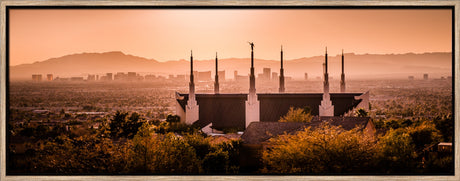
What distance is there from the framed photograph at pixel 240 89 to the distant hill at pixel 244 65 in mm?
45

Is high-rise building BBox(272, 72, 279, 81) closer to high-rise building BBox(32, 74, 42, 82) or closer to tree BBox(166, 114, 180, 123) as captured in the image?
tree BBox(166, 114, 180, 123)

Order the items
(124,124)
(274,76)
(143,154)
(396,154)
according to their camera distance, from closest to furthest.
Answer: (396,154)
(143,154)
(274,76)
(124,124)

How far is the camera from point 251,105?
47.0 feet

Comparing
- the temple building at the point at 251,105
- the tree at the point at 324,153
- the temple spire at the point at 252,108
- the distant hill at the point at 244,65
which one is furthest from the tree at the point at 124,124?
the tree at the point at 324,153

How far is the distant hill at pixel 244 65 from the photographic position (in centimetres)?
912

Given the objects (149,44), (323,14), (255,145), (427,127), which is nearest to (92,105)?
(149,44)

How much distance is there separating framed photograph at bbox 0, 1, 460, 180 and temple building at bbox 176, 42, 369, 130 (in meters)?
0.30

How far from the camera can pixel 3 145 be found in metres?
6.56

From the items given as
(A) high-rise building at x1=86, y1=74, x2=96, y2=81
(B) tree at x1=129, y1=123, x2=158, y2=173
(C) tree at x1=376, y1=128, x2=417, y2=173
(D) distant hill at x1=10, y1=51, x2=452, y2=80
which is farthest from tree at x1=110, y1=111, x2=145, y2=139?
(C) tree at x1=376, y1=128, x2=417, y2=173

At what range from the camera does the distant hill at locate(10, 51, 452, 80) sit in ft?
29.9

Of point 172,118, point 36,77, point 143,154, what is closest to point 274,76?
point 172,118

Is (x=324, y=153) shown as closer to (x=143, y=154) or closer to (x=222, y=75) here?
(x=143, y=154)

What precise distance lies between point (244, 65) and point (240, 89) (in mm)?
1759

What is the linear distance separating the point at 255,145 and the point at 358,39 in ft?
13.7
